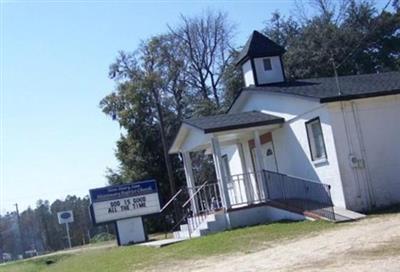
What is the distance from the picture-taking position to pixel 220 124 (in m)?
19.2

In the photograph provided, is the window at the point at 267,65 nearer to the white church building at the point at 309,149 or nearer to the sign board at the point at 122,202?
the white church building at the point at 309,149

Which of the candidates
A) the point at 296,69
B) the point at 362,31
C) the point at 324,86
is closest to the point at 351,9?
the point at 362,31

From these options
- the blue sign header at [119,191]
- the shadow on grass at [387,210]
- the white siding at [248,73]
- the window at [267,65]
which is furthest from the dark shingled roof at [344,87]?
the blue sign header at [119,191]

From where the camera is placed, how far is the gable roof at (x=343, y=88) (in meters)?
17.4

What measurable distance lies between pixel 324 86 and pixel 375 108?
7.80 ft

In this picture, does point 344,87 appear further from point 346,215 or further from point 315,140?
point 346,215

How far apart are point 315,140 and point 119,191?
10.1 metres

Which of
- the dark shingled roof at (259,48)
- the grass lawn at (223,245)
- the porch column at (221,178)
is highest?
the dark shingled roof at (259,48)

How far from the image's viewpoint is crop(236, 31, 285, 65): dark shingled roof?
74.6 feet

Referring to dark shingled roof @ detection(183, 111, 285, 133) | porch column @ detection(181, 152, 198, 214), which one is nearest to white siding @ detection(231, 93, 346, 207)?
dark shingled roof @ detection(183, 111, 285, 133)

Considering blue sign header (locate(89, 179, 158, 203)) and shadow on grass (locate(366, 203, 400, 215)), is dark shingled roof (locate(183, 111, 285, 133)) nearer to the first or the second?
shadow on grass (locate(366, 203, 400, 215))

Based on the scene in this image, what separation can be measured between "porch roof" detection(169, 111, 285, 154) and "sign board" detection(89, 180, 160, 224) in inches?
185

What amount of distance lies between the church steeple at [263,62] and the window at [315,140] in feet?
15.0

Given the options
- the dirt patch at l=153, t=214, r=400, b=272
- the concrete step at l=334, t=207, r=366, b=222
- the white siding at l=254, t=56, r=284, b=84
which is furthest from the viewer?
the white siding at l=254, t=56, r=284, b=84
